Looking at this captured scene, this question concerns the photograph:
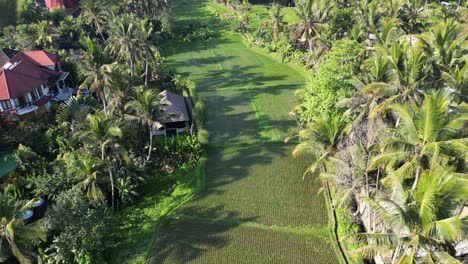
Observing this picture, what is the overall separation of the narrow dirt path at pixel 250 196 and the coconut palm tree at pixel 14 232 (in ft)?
23.6

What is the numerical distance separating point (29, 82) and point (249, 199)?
25.7 metres

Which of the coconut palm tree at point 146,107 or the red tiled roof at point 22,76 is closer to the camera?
the coconut palm tree at point 146,107

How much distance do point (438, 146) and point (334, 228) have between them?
10089mm

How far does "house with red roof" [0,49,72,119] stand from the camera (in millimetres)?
36250

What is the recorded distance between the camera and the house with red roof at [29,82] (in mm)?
36250

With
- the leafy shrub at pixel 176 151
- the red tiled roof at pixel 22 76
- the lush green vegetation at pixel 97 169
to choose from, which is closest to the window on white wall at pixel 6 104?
the red tiled roof at pixel 22 76

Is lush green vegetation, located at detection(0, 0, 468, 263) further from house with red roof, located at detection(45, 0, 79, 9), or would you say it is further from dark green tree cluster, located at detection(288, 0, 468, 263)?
house with red roof, located at detection(45, 0, 79, 9)

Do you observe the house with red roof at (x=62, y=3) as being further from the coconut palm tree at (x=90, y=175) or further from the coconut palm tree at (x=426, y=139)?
the coconut palm tree at (x=426, y=139)

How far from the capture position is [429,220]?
14406 mm

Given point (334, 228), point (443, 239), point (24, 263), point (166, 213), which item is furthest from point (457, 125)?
point (24, 263)

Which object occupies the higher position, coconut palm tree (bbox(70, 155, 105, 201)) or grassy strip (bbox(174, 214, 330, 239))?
coconut palm tree (bbox(70, 155, 105, 201))

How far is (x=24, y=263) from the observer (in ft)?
69.1

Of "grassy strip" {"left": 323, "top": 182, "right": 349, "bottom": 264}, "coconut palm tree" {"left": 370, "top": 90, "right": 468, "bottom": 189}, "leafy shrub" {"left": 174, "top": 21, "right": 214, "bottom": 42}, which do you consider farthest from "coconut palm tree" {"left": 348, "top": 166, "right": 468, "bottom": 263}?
"leafy shrub" {"left": 174, "top": 21, "right": 214, "bottom": 42}

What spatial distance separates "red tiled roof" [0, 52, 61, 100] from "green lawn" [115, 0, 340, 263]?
57.4ft
